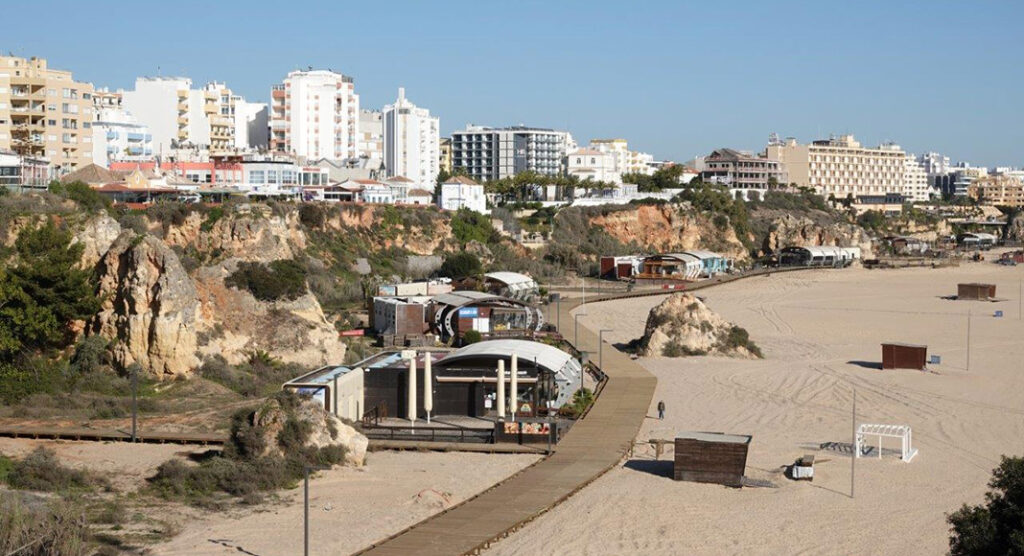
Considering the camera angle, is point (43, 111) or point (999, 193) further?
point (999, 193)

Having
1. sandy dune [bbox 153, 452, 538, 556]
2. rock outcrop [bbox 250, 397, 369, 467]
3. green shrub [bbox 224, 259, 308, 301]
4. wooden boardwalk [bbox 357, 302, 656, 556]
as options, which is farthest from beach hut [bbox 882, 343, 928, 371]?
rock outcrop [bbox 250, 397, 369, 467]

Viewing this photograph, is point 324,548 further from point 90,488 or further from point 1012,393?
point 1012,393

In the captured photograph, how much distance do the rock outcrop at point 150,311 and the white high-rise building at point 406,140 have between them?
55041 millimetres

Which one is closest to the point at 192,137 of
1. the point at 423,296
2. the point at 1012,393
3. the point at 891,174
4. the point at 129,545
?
the point at 423,296

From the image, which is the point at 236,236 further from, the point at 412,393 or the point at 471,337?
the point at 412,393

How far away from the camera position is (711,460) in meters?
22.8

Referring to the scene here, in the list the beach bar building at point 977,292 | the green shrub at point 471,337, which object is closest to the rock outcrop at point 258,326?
the green shrub at point 471,337

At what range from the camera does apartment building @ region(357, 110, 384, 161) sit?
87.9 metres

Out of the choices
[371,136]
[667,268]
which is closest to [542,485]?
[667,268]

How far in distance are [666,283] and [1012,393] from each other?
3163 centimetres

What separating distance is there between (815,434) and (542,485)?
805 cm

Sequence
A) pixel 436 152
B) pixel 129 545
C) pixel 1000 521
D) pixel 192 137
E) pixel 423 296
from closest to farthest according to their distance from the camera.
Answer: pixel 1000 521 < pixel 129 545 < pixel 423 296 < pixel 192 137 < pixel 436 152

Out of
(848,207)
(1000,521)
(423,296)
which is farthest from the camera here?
(848,207)

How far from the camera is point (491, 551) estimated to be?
18250 millimetres
